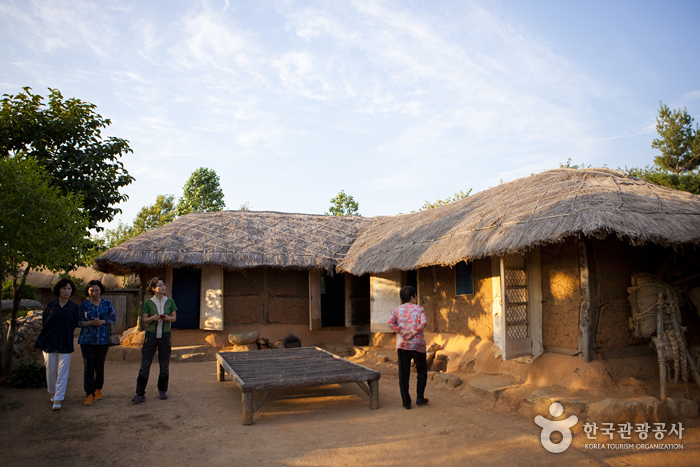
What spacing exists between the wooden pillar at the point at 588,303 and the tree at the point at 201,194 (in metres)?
16.9

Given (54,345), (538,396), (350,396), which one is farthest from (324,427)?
(54,345)

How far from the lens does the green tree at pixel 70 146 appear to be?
7246mm

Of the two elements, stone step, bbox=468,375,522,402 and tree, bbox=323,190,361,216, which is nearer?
stone step, bbox=468,375,522,402

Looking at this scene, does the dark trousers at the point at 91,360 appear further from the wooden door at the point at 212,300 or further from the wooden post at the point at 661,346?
the wooden post at the point at 661,346

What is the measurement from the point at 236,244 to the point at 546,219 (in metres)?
6.74

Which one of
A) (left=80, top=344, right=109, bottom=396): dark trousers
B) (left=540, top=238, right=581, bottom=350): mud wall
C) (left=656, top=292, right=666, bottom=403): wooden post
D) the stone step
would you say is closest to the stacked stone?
(left=80, top=344, right=109, bottom=396): dark trousers

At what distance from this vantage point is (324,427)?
14.7ft

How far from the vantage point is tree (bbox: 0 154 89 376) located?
5105 millimetres

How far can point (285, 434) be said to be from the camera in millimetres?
4289

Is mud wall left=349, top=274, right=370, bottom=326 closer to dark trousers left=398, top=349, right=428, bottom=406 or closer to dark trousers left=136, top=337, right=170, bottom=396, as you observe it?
dark trousers left=398, top=349, right=428, bottom=406

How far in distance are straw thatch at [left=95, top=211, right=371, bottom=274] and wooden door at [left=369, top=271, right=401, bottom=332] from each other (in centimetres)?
128

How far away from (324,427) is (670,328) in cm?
403

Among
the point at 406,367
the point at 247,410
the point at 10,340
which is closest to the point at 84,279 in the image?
the point at 10,340

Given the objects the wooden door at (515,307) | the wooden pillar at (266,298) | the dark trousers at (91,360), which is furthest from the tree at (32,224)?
the wooden door at (515,307)
